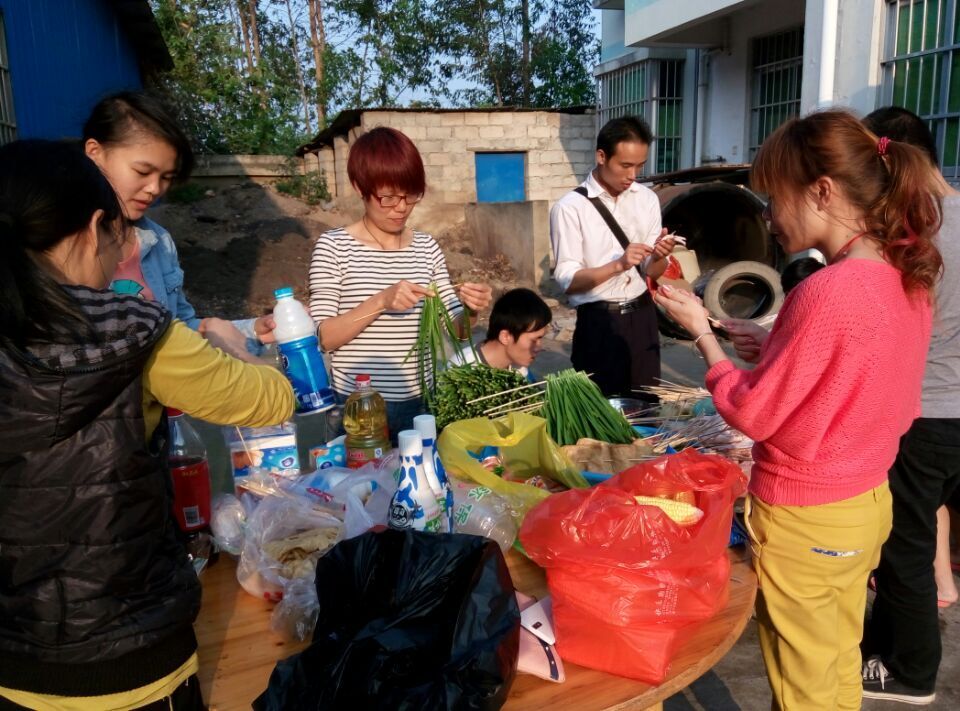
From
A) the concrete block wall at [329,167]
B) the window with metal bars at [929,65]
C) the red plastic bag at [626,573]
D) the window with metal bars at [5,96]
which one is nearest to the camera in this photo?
the red plastic bag at [626,573]

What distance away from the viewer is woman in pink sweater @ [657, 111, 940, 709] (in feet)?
5.01

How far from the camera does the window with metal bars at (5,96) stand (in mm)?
5859

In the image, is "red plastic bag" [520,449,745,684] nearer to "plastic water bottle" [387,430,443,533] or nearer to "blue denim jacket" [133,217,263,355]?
"plastic water bottle" [387,430,443,533]

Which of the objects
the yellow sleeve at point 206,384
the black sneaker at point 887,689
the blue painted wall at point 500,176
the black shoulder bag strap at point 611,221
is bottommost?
the black sneaker at point 887,689

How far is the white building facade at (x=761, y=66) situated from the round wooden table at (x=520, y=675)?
329 centimetres

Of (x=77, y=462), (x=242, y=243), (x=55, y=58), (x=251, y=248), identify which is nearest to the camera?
(x=77, y=462)

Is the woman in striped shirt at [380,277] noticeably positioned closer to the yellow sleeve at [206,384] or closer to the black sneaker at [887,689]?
the yellow sleeve at [206,384]

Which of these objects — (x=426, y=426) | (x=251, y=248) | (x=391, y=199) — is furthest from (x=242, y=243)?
(x=426, y=426)

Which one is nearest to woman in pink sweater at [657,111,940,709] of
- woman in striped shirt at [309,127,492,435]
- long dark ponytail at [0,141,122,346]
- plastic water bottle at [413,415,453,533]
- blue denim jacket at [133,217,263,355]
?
plastic water bottle at [413,415,453,533]

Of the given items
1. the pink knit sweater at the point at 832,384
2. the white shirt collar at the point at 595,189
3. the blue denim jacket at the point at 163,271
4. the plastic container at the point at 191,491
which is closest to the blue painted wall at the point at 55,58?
the blue denim jacket at the point at 163,271

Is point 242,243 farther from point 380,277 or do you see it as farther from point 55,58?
point 380,277

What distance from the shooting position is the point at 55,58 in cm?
762

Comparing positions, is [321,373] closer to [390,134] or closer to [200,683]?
[200,683]

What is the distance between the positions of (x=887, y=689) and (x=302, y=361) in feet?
7.81
